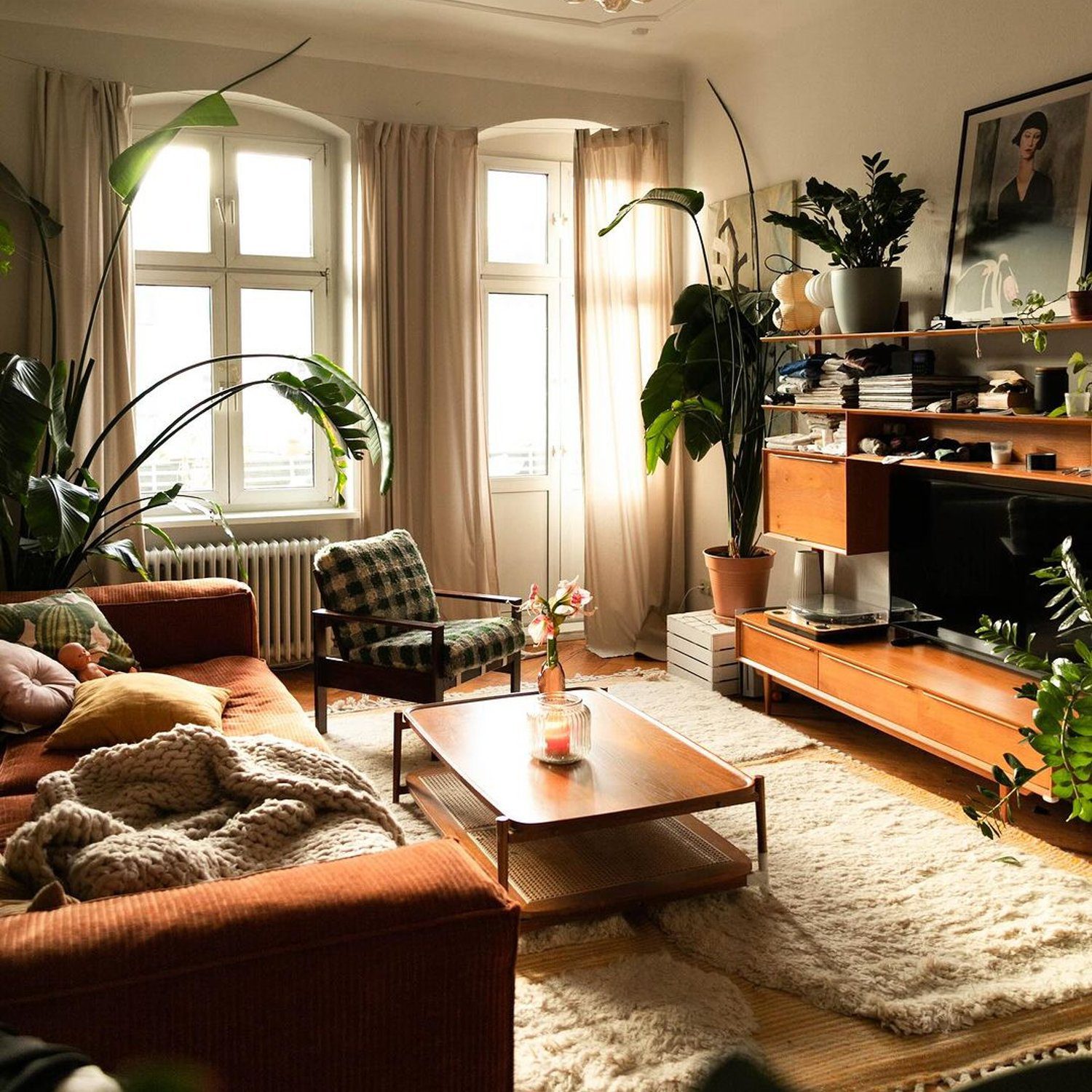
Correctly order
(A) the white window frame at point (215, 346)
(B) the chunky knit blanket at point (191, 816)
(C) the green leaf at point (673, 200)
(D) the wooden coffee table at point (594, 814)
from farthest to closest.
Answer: (A) the white window frame at point (215, 346)
(C) the green leaf at point (673, 200)
(D) the wooden coffee table at point (594, 814)
(B) the chunky knit blanket at point (191, 816)

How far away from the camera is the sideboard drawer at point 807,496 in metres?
4.48

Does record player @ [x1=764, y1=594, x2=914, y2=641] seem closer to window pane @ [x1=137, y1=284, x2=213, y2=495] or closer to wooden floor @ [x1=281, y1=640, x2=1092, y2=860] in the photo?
wooden floor @ [x1=281, y1=640, x2=1092, y2=860]

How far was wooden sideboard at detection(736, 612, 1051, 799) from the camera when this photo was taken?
351 centimetres

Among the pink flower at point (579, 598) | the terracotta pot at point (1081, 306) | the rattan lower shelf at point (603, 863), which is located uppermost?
the terracotta pot at point (1081, 306)

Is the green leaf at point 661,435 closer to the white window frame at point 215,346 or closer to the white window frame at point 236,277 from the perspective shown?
the white window frame at point 236,277

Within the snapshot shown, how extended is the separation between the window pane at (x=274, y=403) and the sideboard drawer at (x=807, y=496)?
232 cm

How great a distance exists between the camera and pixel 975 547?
3.99 metres

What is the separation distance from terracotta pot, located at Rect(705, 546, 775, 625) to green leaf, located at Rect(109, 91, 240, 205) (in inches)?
109

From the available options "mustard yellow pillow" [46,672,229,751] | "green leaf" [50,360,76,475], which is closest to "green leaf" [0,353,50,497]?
"green leaf" [50,360,76,475]

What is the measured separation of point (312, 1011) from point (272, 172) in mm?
4775

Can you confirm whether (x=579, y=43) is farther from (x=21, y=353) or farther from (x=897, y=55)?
(x=21, y=353)

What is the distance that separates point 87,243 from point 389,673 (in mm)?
2329

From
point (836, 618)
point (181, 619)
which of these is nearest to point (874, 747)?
point (836, 618)

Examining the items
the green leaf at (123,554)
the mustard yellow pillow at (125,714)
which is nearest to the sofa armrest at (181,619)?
the green leaf at (123,554)
